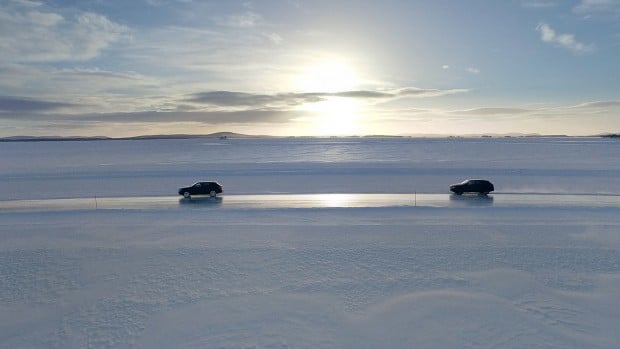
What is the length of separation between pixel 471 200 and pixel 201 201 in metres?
18.7

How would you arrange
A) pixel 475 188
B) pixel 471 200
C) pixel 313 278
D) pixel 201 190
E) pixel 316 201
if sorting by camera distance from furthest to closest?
pixel 201 190, pixel 475 188, pixel 316 201, pixel 471 200, pixel 313 278

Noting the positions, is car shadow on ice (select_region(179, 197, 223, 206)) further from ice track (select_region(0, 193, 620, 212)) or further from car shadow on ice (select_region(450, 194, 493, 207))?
car shadow on ice (select_region(450, 194, 493, 207))

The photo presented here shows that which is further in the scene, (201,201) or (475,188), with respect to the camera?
(475,188)

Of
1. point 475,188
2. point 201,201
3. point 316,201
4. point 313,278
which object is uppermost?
point 475,188

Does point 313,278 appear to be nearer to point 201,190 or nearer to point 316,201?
point 316,201

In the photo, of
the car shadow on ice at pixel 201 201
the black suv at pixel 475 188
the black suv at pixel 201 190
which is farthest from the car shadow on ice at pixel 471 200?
the black suv at pixel 201 190

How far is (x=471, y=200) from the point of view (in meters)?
25.2

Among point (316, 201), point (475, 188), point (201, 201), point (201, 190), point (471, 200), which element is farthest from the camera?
point (201, 190)

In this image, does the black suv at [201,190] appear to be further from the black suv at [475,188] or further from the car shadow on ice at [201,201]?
the black suv at [475,188]

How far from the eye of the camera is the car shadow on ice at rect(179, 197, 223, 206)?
24.8 metres

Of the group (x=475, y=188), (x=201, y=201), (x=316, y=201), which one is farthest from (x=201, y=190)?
(x=475, y=188)

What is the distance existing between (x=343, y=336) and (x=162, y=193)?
25.0 metres

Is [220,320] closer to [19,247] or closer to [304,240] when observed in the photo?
[304,240]

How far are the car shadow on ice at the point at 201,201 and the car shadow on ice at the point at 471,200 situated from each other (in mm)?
15827
